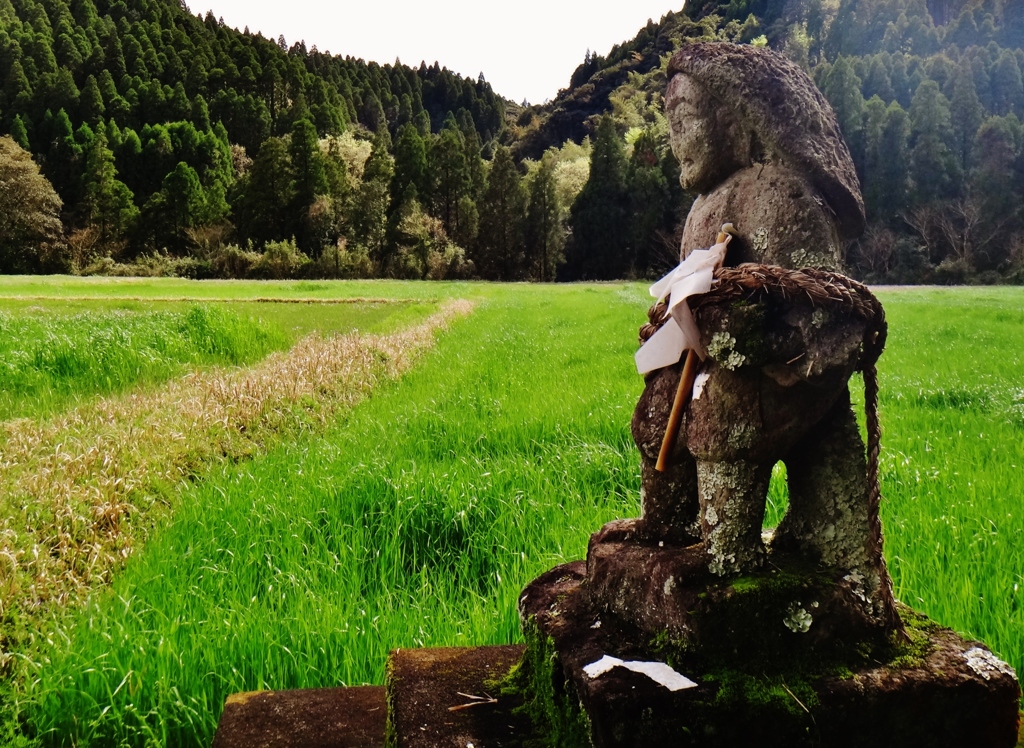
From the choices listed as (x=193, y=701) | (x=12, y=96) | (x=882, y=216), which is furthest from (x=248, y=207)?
(x=193, y=701)

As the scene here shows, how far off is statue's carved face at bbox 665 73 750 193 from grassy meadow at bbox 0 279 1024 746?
1827mm

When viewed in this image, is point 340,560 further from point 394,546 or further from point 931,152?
point 931,152

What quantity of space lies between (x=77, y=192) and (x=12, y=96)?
58.0ft

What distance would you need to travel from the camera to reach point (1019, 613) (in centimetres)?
260

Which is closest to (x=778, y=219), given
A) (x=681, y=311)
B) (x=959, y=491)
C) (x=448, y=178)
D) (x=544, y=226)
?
(x=681, y=311)

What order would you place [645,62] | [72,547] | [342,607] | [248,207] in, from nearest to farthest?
1. [342,607]
2. [72,547]
3. [248,207]
4. [645,62]

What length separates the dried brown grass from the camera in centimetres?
337

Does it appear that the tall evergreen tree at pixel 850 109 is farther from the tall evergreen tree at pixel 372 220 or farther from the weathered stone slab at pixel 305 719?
the weathered stone slab at pixel 305 719

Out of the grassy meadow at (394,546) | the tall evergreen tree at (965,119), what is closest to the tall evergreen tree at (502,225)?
the tall evergreen tree at (965,119)

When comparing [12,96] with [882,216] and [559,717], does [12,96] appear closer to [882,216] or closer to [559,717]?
[882,216]

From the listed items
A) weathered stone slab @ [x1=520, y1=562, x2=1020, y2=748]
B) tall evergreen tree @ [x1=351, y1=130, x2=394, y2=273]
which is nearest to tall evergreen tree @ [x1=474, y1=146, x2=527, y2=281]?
tall evergreen tree @ [x1=351, y1=130, x2=394, y2=273]

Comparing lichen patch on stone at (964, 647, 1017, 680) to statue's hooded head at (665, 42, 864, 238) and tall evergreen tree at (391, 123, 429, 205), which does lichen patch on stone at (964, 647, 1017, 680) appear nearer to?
statue's hooded head at (665, 42, 864, 238)

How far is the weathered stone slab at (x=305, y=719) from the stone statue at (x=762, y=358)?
938 mm

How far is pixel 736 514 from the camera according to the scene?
1622 mm
